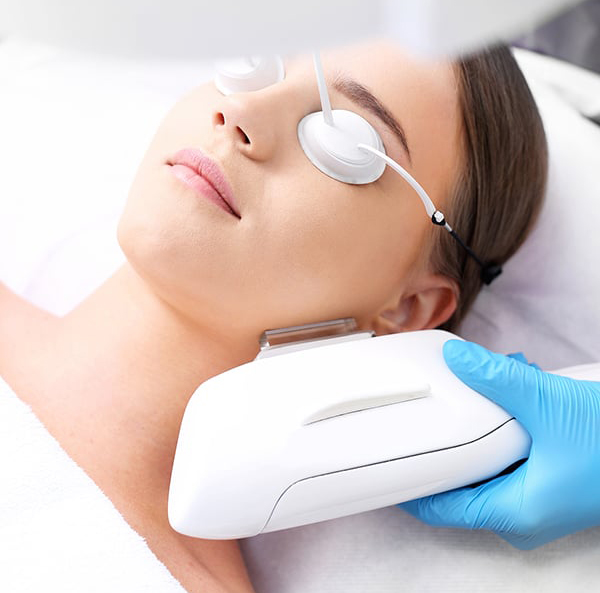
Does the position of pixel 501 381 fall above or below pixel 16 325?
below

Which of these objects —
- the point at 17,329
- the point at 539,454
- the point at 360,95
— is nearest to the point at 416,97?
the point at 360,95

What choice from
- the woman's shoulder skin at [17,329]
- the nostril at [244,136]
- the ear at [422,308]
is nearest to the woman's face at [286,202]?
the nostril at [244,136]

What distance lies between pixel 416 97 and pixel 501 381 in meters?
0.44

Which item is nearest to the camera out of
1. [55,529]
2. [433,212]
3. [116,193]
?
[55,529]

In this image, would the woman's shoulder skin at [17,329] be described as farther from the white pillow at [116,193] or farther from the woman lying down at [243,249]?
the white pillow at [116,193]

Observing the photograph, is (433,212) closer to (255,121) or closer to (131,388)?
(255,121)

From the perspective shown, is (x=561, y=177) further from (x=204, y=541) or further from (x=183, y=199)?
(x=204, y=541)

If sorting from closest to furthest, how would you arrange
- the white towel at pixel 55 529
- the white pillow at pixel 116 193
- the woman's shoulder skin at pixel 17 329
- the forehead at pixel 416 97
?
the white towel at pixel 55 529 → the forehead at pixel 416 97 → the woman's shoulder skin at pixel 17 329 → the white pillow at pixel 116 193

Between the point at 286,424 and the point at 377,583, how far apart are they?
0.37 m

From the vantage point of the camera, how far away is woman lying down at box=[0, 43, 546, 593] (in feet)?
3.42

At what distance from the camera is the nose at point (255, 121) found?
102 centimetres

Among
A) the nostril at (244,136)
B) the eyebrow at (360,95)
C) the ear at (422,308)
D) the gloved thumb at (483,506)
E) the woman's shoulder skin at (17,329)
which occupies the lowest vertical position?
the gloved thumb at (483,506)

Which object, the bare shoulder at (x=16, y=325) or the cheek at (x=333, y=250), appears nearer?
the cheek at (x=333, y=250)

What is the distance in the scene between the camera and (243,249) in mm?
1039
